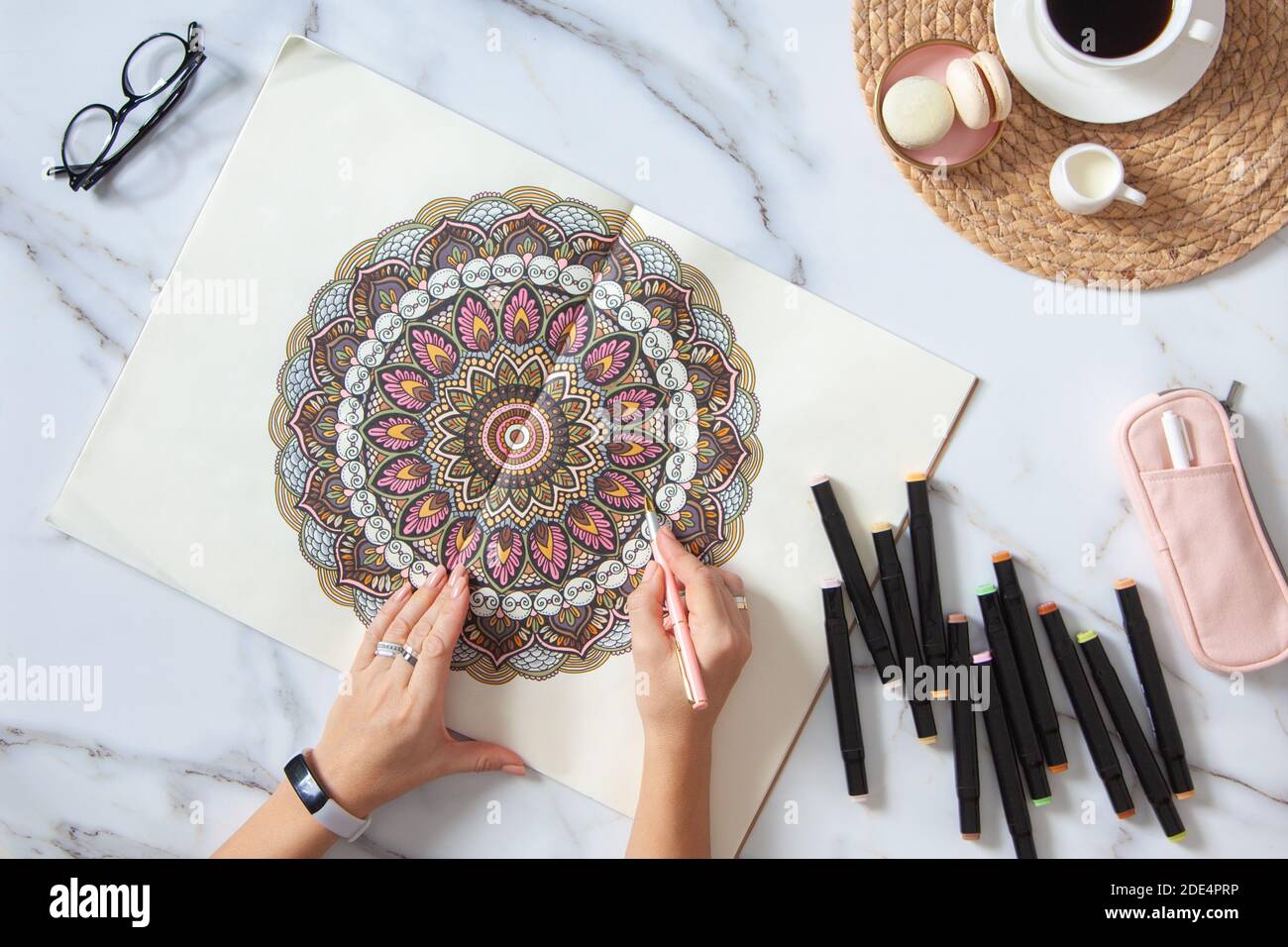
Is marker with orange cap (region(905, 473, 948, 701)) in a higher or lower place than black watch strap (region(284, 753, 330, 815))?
higher

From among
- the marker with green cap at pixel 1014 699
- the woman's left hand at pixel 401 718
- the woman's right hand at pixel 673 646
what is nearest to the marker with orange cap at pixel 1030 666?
the marker with green cap at pixel 1014 699

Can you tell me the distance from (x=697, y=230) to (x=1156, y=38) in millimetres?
412

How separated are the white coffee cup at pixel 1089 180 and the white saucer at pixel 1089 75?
0.03 meters

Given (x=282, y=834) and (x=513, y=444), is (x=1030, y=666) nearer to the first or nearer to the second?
(x=513, y=444)

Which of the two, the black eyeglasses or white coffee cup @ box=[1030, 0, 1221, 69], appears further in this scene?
the black eyeglasses

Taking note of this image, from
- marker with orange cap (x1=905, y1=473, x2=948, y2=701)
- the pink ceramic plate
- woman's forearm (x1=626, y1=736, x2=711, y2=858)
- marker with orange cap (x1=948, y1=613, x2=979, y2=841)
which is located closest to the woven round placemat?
the pink ceramic plate

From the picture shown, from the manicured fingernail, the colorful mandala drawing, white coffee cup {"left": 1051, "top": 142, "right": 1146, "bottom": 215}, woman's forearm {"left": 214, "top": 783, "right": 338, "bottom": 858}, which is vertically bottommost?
woman's forearm {"left": 214, "top": 783, "right": 338, "bottom": 858}

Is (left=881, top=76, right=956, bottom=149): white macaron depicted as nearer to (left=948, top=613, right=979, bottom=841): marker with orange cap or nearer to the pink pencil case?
the pink pencil case

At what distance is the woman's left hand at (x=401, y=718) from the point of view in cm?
77

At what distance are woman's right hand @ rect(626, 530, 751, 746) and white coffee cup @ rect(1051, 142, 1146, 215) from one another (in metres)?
0.46

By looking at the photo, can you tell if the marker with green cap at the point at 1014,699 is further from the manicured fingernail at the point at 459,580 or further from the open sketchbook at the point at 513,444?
the manicured fingernail at the point at 459,580

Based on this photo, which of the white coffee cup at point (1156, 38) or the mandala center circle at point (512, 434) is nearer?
the white coffee cup at point (1156, 38)

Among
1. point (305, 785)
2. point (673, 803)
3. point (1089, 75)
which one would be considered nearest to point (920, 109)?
point (1089, 75)

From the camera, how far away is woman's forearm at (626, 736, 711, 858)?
764mm
